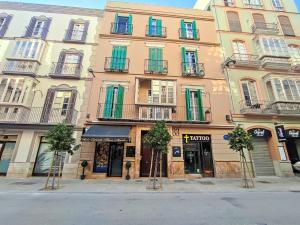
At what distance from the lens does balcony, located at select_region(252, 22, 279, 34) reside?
15.8 metres

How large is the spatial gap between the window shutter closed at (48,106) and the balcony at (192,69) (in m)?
10.7

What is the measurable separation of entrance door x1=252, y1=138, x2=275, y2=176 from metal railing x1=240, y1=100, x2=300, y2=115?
2.28m

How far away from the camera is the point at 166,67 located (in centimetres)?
1425

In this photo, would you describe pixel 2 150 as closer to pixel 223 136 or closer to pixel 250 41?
pixel 223 136

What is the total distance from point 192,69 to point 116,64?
21.8 ft

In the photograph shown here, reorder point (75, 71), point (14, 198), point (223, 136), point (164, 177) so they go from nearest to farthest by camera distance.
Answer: point (14, 198) → point (164, 177) → point (223, 136) → point (75, 71)

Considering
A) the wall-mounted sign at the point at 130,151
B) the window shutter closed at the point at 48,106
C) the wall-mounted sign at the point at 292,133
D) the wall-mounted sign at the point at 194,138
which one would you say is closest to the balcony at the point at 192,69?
the wall-mounted sign at the point at 194,138

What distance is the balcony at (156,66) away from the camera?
13.9 metres

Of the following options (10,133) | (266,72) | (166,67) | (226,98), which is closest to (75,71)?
(10,133)

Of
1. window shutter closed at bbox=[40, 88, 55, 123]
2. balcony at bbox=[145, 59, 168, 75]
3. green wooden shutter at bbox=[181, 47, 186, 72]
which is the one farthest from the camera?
green wooden shutter at bbox=[181, 47, 186, 72]

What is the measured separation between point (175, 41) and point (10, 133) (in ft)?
50.5

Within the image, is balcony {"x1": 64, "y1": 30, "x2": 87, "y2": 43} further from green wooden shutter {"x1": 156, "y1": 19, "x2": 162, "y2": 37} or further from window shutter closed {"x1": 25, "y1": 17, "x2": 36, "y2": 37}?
green wooden shutter {"x1": 156, "y1": 19, "x2": 162, "y2": 37}

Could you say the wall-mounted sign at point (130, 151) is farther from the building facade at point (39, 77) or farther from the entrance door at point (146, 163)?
the building facade at point (39, 77)

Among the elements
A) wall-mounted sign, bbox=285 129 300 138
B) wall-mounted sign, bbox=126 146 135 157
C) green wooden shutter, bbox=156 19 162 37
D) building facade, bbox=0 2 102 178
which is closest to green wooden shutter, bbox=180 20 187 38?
green wooden shutter, bbox=156 19 162 37
